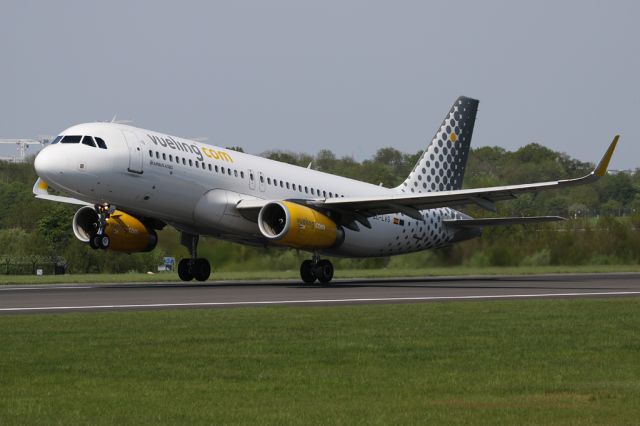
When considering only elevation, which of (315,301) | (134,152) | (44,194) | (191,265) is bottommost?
(315,301)

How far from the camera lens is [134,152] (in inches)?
1286

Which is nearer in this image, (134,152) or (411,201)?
(134,152)

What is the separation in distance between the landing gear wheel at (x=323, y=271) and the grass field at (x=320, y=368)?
47.5ft

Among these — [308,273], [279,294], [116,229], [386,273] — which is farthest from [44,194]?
[386,273]

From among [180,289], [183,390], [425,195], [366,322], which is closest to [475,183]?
[425,195]

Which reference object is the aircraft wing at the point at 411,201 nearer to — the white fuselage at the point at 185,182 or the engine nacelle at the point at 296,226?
the engine nacelle at the point at 296,226

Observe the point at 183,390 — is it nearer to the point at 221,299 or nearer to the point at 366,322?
the point at 366,322

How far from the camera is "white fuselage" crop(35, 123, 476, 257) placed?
105ft

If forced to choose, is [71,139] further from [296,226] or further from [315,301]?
[315,301]

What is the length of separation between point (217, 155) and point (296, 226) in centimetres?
413

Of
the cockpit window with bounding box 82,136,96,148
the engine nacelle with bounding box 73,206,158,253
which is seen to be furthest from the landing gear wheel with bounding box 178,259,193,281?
the cockpit window with bounding box 82,136,96,148

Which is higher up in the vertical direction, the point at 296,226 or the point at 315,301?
the point at 296,226

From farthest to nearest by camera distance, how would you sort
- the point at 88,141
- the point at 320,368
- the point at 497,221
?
the point at 497,221 → the point at 88,141 → the point at 320,368

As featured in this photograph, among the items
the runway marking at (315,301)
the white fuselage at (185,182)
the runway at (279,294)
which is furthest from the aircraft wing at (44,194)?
the runway marking at (315,301)
